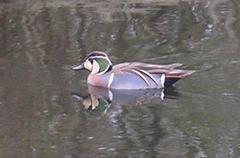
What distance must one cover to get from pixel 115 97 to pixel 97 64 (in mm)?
575

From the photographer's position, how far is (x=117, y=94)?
8758 mm

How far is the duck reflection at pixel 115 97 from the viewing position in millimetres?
8336

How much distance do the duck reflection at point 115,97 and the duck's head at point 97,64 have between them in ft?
0.74

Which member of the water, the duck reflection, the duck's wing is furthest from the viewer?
the duck's wing

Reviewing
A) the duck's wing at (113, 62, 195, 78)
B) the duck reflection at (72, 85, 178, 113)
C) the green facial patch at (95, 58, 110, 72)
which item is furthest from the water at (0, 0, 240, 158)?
the green facial patch at (95, 58, 110, 72)

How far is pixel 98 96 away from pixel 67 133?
1.44 m

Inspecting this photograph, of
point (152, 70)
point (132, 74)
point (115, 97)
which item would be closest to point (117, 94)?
point (115, 97)

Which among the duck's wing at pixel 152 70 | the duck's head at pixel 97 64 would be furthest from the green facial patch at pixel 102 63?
the duck's wing at pixel 152 70

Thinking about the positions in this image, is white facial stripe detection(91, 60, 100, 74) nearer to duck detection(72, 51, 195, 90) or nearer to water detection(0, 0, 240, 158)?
duck detection(72, 51, 195, 90)

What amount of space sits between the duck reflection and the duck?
0.06 metres

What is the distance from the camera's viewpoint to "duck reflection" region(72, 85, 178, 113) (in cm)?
834

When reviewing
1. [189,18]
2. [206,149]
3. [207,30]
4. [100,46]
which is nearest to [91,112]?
[206,149]

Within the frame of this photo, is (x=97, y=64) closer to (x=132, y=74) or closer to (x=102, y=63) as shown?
(x=102, y=63)

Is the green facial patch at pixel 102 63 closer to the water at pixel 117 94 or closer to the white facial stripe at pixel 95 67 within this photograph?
the white facial stripe at pixel 95 67
